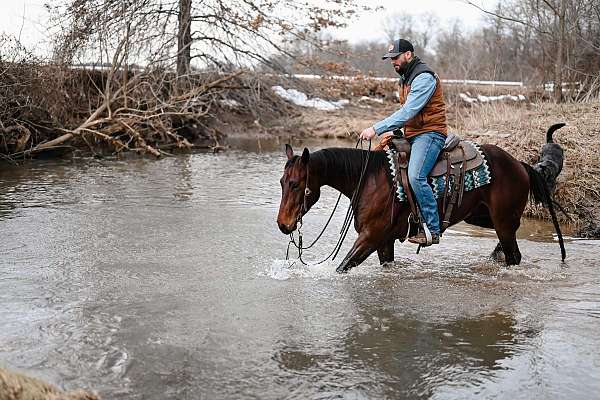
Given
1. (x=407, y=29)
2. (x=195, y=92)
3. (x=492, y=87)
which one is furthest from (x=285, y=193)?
(x=407, y=29)

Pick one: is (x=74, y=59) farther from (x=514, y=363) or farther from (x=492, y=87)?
(x=492, y=87)

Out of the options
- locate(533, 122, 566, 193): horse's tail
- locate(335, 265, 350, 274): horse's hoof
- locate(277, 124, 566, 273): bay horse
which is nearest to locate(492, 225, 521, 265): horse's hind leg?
locate(277, 124, 566, 273): bay horse

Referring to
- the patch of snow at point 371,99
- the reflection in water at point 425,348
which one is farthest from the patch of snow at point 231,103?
the reflection in water at point 425,348

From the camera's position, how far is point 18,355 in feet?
16.9

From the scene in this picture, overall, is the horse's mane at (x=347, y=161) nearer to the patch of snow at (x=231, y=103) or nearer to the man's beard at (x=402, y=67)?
the man's beard at (x=402, y=67)

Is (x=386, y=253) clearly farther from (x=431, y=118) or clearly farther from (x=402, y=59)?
(x=402, y=59)

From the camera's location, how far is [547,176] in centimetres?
834

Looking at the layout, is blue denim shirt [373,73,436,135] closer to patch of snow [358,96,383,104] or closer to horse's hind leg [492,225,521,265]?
horse's hind leg [492,225,521,265]

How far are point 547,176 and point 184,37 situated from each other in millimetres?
16573

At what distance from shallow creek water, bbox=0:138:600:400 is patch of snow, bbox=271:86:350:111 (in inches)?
682

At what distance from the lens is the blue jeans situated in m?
7.38

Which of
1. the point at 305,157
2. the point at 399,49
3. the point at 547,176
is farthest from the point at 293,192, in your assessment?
the point at 547,176

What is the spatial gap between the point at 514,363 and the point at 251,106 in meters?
20.5

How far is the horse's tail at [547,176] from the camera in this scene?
26.9ft
